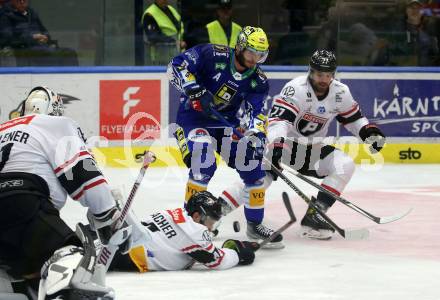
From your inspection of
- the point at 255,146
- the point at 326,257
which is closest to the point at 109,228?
the point at 326,257

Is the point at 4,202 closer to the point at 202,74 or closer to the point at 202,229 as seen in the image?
the point at 202,229

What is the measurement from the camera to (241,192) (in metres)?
6.90

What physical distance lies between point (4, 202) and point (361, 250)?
296 cm

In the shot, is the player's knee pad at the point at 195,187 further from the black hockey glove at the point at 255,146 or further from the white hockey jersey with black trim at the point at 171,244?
the white hockey jersey with black trim at the point at 171,244

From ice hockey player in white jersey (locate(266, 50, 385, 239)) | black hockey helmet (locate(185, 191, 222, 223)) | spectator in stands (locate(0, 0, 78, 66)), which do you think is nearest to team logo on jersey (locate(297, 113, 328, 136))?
ice hockey player in white jersey (locate(266, 50, 385, 239))

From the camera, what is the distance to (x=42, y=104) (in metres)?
4.48

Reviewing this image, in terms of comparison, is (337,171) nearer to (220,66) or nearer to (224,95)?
(224,95)

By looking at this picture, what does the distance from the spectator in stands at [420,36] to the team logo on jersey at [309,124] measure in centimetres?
371

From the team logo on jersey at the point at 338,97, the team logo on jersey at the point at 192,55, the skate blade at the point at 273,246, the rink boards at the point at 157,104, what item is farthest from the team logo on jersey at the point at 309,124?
the rink boards at the point at 157,104

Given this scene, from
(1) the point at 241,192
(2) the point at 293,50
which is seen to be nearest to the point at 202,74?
(1) the point at 241,192

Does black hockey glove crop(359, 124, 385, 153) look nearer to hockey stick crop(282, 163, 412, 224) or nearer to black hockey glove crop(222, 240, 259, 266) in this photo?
hockey stick crop(282, 163, 412, 224)

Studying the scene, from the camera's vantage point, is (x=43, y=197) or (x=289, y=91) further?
(x=289, y=91)

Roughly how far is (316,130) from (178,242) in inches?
76.8

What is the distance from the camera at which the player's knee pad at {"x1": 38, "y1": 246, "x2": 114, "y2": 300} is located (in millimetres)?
3945
